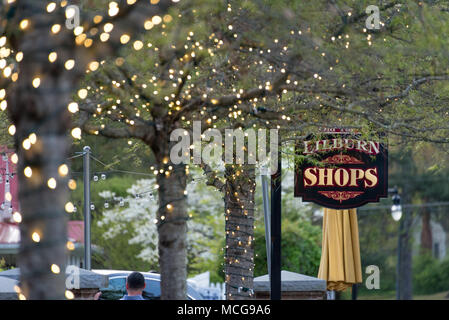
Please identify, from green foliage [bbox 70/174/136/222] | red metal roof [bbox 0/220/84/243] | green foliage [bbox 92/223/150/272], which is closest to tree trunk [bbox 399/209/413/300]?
green foliage [bbox 92/223/150/272]

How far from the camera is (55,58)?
17.7 feet

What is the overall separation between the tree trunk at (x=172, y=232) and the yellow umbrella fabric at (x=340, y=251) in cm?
513

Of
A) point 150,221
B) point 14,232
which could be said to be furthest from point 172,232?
point 14,232

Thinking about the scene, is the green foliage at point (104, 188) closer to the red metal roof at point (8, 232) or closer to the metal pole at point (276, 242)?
the red metal roof at point (8, 232)

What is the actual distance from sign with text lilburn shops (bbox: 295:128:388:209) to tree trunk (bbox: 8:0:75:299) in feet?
17.3

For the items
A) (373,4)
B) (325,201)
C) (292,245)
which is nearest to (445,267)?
(292,245)

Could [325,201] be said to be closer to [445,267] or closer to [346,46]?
[346,46]

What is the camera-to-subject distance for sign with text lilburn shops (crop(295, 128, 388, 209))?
33.8 ft

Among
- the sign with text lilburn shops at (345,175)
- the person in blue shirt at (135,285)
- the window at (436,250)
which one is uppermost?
the sign with text lilburn shops at (345,175)

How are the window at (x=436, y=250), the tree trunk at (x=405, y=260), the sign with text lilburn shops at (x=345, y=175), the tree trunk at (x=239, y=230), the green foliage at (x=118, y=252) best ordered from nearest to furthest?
the sign with text lilburn shops at (x=345, y=175) < the tree trunk at (x=239, y=230) < the green foliage at (x=118, y=252) < the tree trunk at (x=405, y=260) < the window at (x=436, y=250)

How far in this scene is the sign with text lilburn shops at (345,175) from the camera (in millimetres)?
10305

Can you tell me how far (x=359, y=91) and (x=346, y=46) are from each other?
0.45 m

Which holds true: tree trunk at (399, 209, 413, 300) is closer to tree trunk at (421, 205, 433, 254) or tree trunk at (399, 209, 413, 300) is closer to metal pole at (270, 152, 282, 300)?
tree trunk at (421, 205, 433, 254)

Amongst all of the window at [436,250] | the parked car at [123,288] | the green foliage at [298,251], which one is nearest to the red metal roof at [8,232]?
the green foliage at [298,251]
